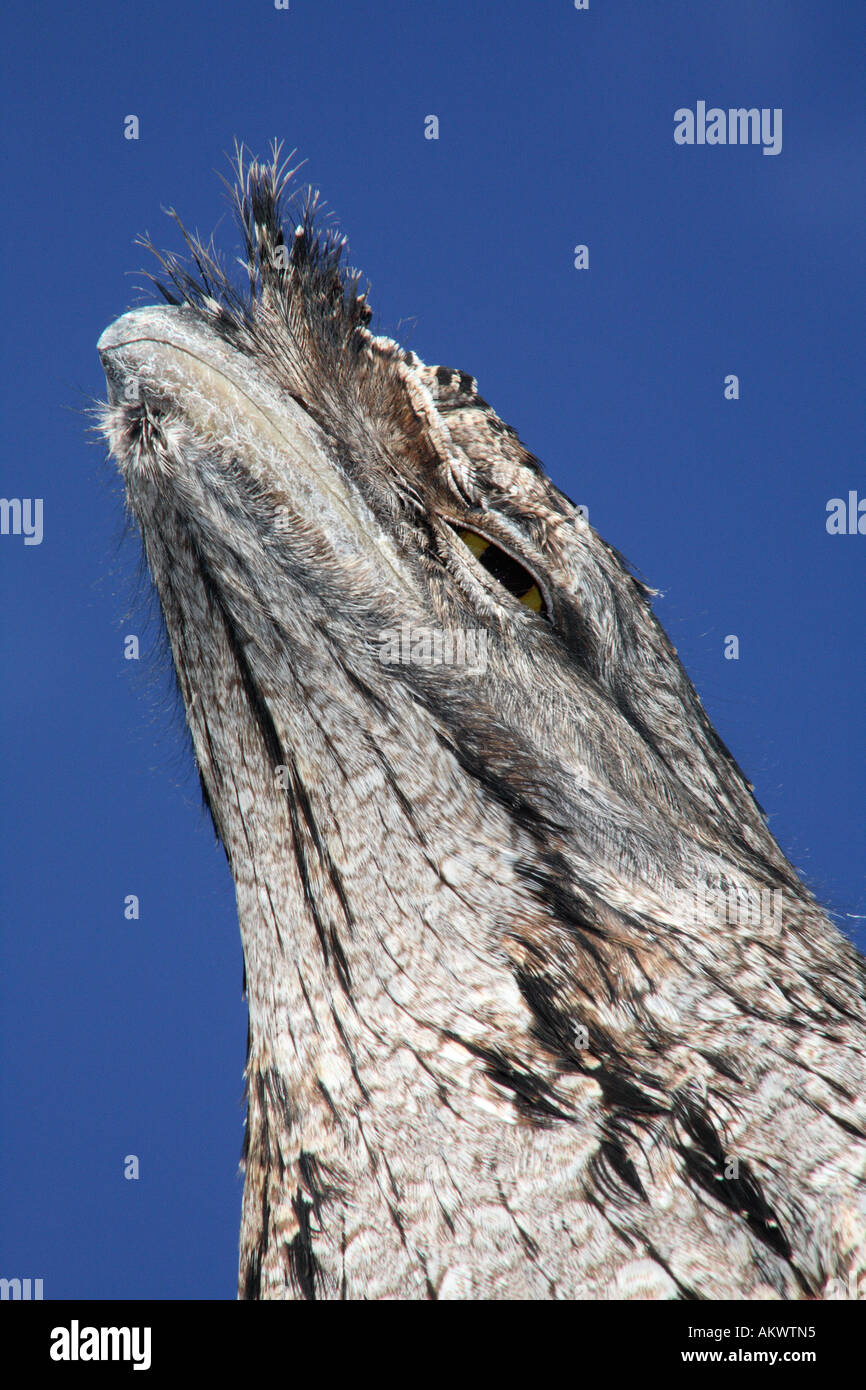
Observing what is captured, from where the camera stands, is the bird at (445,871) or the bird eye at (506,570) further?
the bird eye at (506,570)

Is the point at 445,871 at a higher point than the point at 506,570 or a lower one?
lower

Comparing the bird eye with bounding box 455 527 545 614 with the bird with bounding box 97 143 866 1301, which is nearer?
the bird with bounding box 97 143 866 1301

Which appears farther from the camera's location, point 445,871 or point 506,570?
point 506,570

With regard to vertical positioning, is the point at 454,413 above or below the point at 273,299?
below
